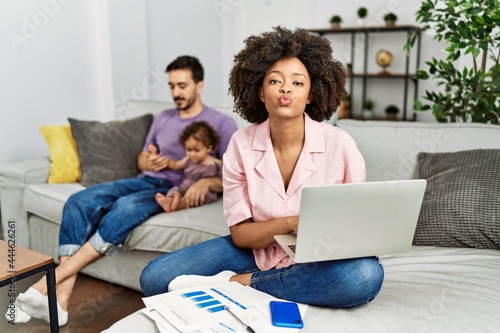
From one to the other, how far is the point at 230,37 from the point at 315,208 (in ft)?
14.4

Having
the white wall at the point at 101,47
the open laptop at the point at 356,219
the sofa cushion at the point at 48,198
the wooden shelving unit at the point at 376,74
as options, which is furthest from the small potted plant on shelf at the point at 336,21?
the open laptop at the point at 356,219

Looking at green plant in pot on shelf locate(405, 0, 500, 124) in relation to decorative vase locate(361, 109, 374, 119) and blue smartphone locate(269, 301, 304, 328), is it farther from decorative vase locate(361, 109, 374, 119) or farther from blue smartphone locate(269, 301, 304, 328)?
decorative vase locate(361, 109, 374, 119)

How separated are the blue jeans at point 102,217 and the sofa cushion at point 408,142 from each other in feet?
3.05

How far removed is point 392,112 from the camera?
4703 mm

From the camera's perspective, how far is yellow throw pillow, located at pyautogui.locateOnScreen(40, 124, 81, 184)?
2.64m

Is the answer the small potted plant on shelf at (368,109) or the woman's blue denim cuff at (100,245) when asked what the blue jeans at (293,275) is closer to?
the woman's blue denim cuff at (100,245)

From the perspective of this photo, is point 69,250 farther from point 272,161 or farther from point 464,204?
point 464,204

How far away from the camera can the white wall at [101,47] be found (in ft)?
10.1

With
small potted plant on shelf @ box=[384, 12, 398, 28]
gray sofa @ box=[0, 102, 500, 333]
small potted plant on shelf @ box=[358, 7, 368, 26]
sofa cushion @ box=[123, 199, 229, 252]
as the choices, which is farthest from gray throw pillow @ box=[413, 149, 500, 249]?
small potted plant on shelf @ box=[358, 7, 368, 26]

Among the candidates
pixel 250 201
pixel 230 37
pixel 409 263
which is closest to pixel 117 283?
pixel 250 201

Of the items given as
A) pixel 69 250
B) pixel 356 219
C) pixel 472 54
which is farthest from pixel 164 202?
pixel 472 54

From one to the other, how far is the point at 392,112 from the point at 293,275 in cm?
363

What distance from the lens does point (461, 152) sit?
1.91 meters

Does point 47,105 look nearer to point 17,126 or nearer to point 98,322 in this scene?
point 17,126
